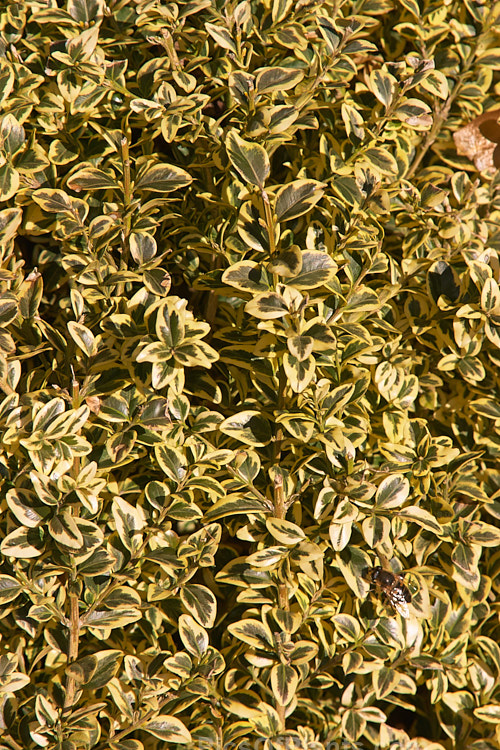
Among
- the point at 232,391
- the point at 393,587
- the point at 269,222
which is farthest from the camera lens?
the point at 232,391

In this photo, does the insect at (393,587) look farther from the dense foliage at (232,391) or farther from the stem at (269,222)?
the stem at (269,222)

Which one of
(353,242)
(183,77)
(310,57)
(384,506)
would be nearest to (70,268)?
(183,77)

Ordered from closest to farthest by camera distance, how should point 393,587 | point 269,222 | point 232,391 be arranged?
point 269,222 < point 393,587 < point 232,391

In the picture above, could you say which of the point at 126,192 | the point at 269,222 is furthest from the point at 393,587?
the point at 126,192

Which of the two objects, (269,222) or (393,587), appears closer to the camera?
(269,222)

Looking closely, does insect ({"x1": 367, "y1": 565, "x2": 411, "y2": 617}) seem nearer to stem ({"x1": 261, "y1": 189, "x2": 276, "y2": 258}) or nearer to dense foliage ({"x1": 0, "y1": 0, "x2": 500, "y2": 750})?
dense foliage ({"x1": 0, "y1": 0, "x2": 500, "y2": 750})

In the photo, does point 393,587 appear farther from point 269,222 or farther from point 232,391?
point 269,222

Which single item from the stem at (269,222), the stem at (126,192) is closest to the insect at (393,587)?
the stem at (269,222)

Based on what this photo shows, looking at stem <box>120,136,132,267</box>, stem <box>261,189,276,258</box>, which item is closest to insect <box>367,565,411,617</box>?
stem <box>261,189,276,258</box>
